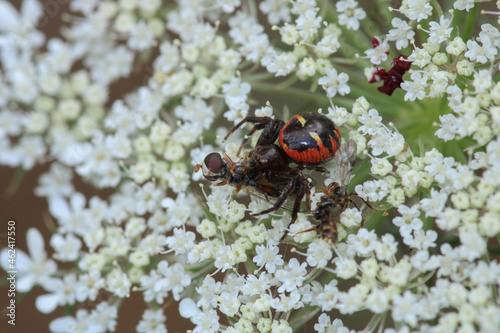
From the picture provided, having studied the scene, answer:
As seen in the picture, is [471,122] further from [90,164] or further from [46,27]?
[46,27]

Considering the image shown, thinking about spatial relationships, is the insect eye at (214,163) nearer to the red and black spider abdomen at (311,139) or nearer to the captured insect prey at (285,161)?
the captured insect prey at (285,161)

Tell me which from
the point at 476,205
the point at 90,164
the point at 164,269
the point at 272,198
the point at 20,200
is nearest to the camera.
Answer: the point at 476,205

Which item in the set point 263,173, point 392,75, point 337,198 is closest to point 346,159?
point 337,198

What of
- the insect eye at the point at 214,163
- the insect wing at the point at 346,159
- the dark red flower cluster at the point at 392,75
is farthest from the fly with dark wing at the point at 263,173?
the dark red flower cluster at the point at 392,75

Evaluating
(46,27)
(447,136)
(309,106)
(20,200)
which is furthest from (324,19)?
(20,200)

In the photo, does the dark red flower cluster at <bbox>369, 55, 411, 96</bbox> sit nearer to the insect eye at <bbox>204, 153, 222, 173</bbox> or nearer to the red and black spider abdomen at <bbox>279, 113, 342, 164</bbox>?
the red and black spider abdomen at <bbox>279, 113, 342, 164</bbox>

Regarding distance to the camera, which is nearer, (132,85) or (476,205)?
(476,205)

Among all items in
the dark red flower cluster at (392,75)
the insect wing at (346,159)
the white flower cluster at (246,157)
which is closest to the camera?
the white flower cluster at (246,157)

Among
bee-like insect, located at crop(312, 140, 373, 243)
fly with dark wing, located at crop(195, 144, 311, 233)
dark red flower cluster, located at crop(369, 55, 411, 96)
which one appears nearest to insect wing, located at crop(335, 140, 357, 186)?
bee-like insect, located at crop(312, 140, 373, 243)
